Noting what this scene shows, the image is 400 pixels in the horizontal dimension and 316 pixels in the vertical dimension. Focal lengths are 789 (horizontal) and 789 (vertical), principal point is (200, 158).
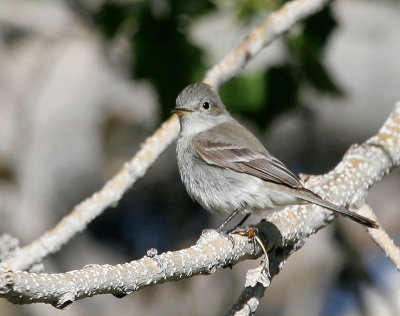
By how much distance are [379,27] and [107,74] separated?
2.65 meters

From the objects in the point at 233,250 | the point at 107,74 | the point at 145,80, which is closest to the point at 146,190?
the point at 107,74

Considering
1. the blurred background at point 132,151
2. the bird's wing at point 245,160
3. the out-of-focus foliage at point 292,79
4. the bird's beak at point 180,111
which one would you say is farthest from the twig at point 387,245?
the blurred background at point 132,151

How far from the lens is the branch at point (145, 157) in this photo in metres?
4.05

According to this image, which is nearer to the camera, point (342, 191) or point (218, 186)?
point (342, 191)

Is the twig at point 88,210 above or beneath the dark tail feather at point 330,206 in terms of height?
above

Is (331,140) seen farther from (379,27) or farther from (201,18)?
(201,18)

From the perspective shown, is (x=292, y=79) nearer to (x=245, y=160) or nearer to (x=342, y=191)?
(x=245, y=160)

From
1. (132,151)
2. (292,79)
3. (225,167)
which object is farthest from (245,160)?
(132,151)

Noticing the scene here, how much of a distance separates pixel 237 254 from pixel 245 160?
1.18 m

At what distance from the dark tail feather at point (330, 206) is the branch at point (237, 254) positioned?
13 centimetres

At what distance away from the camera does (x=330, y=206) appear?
3.79m

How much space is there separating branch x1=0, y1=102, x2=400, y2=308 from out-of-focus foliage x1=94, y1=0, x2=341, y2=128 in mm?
628

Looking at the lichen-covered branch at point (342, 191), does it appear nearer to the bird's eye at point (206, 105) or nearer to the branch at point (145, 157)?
the branch at point (145, 157)

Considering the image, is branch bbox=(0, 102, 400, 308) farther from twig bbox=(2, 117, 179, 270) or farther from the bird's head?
the bird's head
